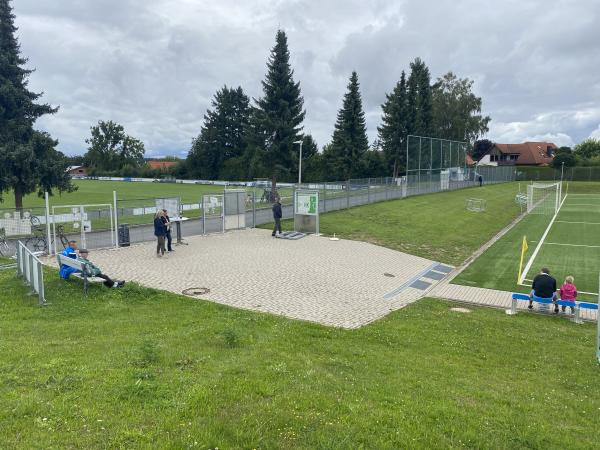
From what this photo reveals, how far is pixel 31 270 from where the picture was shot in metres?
11.4

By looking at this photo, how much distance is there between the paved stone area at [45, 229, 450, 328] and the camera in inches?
476

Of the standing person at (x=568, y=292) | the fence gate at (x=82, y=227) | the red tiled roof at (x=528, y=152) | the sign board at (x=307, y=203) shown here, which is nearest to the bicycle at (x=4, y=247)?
the fence gate at (x=82, y=227)

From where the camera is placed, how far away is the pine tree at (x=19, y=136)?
2252cm

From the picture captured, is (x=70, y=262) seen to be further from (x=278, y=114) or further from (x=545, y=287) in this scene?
(x=278, y=114)

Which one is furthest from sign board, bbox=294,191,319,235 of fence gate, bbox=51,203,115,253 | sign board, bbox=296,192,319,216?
fence gate, bbox=51,203,115,253

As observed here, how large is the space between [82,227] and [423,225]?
19.7 metres

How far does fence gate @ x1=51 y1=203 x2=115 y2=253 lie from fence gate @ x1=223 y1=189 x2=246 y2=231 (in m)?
5.81

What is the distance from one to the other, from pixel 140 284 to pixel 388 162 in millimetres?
58636

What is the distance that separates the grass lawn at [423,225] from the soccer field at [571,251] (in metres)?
3.01

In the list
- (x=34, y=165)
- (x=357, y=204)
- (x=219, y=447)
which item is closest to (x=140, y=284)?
(x=219, y=447)

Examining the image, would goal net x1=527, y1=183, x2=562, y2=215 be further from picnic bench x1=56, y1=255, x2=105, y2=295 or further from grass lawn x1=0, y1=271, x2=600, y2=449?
picnic bench x1=56, y1=255, x2=105, y2=295

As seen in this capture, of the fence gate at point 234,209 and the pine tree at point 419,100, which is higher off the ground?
the pine tree at point 419,100

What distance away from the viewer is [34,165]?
76.4ft

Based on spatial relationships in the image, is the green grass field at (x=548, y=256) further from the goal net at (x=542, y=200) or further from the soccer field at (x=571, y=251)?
the goal net at (x=542, y=200)
